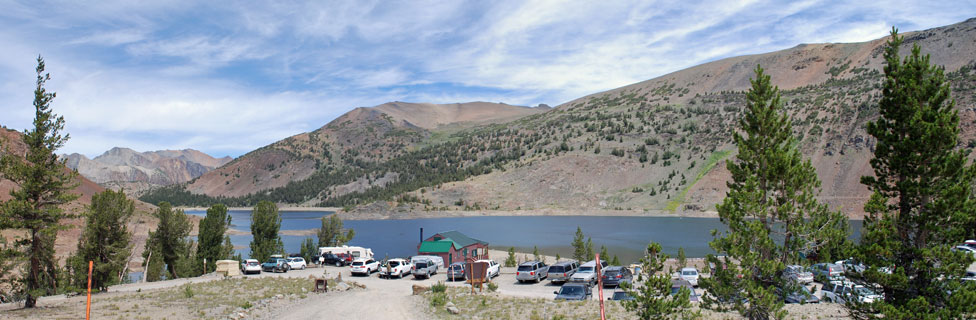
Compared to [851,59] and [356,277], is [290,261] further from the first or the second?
[851,59]

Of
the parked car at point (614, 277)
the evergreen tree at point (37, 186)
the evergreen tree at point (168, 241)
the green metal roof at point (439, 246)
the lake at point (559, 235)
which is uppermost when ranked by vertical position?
the evergreen tree at point (37, 186)

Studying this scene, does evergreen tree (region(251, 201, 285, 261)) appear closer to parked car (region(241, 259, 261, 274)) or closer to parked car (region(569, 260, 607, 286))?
parked car (region(241, 259, 261, 274))

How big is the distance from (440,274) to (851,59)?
184m

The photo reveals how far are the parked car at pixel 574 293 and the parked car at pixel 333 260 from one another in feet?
92.1

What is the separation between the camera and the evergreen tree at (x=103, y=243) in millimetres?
30703

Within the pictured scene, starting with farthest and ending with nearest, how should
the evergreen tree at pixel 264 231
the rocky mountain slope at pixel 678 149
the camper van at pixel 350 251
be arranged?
1. the rocky mountain slope at pixel 678 149
2. the evergreen tree at pixel 264 231
3. the camper van at pixel 350 251

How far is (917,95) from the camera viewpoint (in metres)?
14.2

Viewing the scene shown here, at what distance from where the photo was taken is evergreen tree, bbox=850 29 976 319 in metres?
13.4

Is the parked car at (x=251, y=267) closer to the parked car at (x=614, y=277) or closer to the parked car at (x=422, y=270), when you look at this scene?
the parked car at (x=422, y=270)

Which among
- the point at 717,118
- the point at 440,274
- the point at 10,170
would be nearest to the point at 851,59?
the point at 717,118

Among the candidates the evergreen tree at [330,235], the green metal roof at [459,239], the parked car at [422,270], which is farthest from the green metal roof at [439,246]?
the evergreen tree at [330,235]

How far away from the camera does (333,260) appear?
159 feet

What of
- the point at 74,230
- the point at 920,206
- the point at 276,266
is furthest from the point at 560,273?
the point at 74,230

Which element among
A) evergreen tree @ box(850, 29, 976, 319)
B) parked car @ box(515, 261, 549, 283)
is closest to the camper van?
parked car @ box(515, 261, 549, 283)
